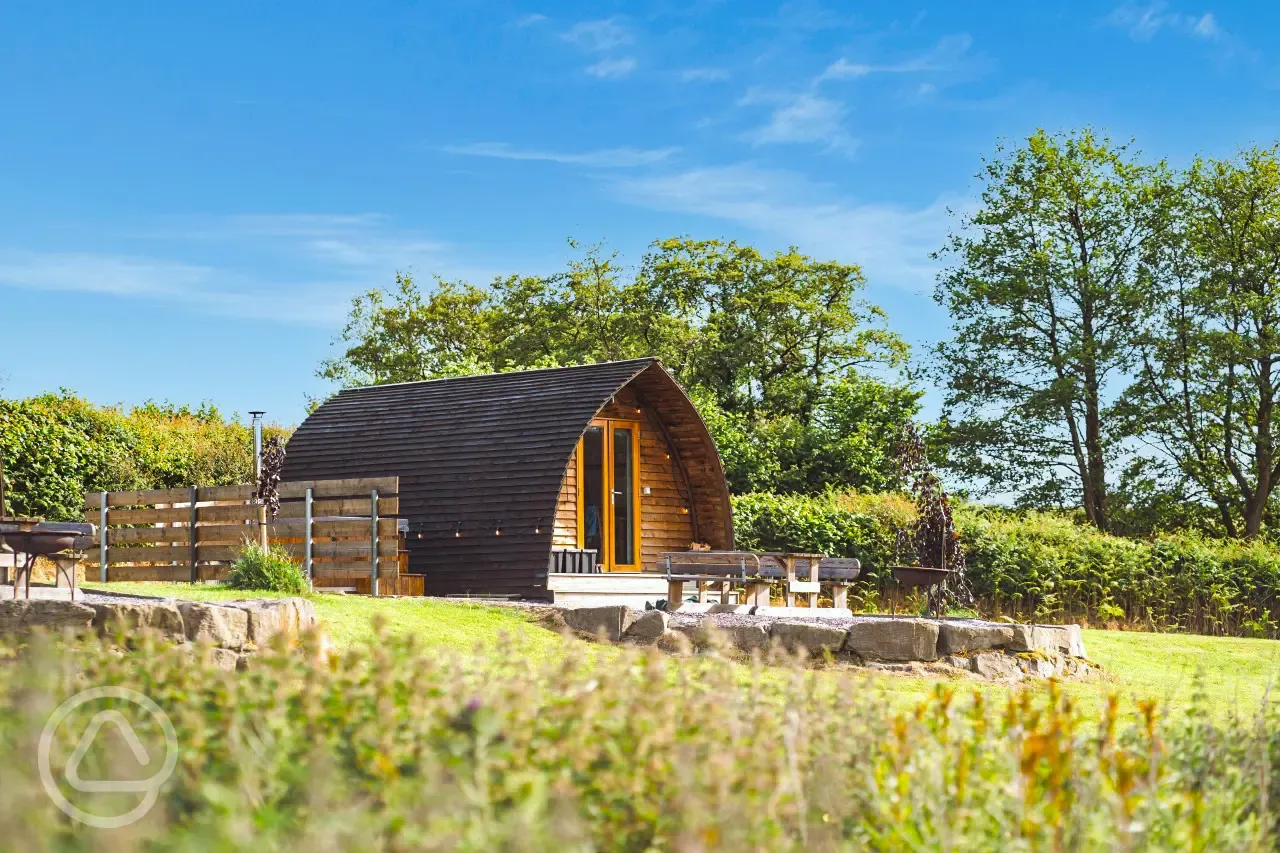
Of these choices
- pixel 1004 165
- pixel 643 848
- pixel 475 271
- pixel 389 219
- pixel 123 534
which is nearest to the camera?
pixel 643 848

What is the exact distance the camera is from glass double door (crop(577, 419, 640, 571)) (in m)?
17.5

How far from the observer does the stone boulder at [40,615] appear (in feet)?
25.1

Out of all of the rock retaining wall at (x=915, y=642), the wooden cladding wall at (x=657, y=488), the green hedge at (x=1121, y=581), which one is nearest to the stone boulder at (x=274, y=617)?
the rock retaining wall at (x=915, y=642)

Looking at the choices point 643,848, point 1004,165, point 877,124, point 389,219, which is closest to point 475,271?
point 389,219

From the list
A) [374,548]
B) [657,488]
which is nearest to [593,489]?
[657,488]

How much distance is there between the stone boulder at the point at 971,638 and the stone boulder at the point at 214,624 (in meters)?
5.89

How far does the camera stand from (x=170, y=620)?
306 inches

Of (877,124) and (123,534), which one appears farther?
(877,124)

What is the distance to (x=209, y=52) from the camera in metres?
21.9

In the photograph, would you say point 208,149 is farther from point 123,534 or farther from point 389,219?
point 123,534

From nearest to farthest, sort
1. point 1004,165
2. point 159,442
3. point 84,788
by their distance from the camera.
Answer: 1. point 84,788
2. point 159,442
3. point 1004,165

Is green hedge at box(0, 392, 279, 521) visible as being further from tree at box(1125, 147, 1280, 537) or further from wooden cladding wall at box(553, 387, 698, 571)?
tree at box(1125, 147, 1280, 537)

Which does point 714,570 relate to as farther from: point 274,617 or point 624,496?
point 274,617

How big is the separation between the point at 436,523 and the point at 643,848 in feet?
42.1
